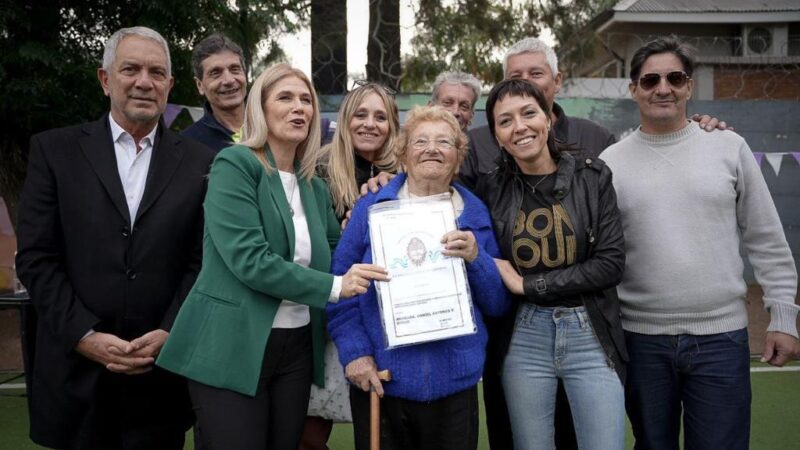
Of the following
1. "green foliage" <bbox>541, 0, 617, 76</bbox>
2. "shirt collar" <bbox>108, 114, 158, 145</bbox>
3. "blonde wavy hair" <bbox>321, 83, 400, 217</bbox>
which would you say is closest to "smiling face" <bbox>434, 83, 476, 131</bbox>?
"blonde wavy hair" <bbox>321, 83, 400, 217</bbox>

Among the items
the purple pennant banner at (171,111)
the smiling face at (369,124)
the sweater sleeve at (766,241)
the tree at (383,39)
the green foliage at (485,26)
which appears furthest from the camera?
the green foliage at (485,26)

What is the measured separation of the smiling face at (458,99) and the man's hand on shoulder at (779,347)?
195 cm

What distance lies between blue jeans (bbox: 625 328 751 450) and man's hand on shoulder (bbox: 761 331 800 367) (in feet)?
0.66

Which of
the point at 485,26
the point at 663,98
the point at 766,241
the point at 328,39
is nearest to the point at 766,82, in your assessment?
the point at 485,26

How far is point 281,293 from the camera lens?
8.60 feet

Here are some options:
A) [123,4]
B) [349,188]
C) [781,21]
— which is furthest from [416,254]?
[781,21]

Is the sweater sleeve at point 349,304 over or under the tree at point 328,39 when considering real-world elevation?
under

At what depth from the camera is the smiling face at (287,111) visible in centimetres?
286

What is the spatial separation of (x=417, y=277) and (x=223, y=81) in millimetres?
2250

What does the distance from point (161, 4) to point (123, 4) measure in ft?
1.91

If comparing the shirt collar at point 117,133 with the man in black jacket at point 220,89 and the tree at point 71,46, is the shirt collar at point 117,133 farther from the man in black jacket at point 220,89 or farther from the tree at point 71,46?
the tree at point 71,46

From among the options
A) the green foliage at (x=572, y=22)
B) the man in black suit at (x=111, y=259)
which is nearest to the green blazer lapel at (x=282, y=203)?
the man in black suit at (x=111, y=259)

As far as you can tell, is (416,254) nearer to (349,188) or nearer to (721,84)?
(349,188)

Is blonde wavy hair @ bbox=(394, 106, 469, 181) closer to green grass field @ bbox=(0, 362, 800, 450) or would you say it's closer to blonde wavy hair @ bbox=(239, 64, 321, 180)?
blonde wavy hair @ bbox=(239, 64, 321, 180)
